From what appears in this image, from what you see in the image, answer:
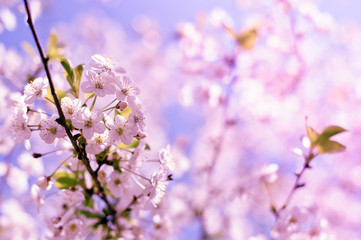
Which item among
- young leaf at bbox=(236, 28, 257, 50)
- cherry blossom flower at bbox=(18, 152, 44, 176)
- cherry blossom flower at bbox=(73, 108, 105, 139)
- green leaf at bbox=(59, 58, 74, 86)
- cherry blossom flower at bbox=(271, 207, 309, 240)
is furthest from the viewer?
young leaf at bbox=(236, 28, 257, 50)

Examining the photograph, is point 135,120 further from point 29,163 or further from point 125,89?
point 29,163

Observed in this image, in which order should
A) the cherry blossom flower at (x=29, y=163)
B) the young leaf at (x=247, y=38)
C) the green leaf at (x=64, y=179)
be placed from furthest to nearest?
1. the young leaf at (x=247, y=38)
2. the cherry blossom flower at (x=29, y=163)
3. the green leaf at (x=64, y=179)

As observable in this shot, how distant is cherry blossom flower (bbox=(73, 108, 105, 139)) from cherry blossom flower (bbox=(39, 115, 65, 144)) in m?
0.08

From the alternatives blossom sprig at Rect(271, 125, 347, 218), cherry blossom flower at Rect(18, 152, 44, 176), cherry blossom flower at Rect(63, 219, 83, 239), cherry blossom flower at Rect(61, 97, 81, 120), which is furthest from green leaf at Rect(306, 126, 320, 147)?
cherry blossom flower at Rect(18, 152, 44, 176)

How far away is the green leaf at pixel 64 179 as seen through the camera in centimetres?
134

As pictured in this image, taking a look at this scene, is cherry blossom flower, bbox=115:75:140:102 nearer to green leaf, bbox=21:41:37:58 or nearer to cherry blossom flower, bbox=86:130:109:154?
cherry blossom flower, bbox=86:130:109:154

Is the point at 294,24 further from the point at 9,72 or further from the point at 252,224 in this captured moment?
the point at 252,224

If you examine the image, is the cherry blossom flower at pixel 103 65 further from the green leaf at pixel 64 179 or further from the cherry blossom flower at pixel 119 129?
the green leaf at pixel 64 179

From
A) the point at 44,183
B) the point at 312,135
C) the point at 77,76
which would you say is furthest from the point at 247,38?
the point at 44,183

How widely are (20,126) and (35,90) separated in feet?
0.47

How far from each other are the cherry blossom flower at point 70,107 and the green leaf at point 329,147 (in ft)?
3.41

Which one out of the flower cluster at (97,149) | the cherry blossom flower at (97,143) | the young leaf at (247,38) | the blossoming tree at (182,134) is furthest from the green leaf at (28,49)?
the young leaf at (247,38)

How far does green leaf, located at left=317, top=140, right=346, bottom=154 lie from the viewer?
1.35 metres

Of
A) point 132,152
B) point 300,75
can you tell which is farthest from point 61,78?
point 300,75
